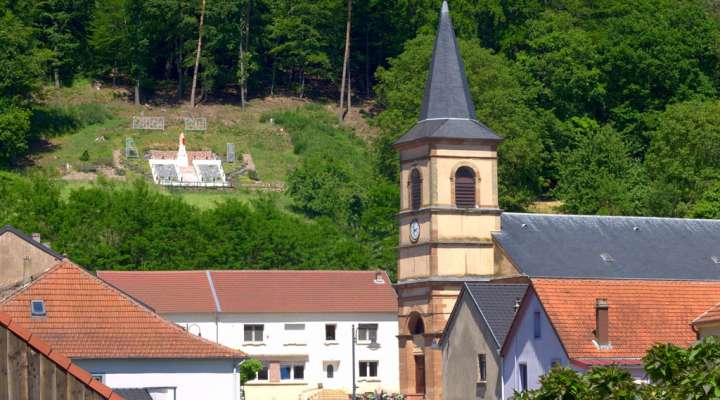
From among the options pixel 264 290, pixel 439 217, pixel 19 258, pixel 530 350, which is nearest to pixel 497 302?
pixel 530 350

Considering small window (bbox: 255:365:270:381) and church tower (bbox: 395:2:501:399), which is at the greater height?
church tower (bbox: 395:2:501:399)

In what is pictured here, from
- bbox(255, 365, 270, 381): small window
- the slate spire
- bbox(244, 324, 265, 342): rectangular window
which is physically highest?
the slate spire

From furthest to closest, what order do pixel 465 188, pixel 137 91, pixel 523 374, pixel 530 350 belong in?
1. pixel 137 91
2. pixel 465 188
3. pixel 523 374
4. pixel 530 350

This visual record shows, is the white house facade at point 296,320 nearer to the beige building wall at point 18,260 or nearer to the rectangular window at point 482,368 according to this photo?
the rectangular window at point 482,368

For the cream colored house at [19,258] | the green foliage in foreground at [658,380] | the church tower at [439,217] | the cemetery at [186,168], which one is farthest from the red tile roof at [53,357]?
the cemetery at [186,168]

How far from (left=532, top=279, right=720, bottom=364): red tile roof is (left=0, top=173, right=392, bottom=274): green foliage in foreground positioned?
34.0 meters

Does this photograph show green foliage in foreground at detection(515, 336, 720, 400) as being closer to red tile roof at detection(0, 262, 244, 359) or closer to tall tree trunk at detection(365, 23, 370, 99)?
red tile roof at detection(0, 262, 244, 359)

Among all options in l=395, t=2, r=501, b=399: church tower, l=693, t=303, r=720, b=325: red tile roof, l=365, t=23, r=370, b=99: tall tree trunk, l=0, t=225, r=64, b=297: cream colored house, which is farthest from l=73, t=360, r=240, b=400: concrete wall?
l=365, t=23, r=370, b=99: tall tree trunk

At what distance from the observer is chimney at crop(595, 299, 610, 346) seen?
59.1 metres

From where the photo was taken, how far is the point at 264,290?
87.5 m

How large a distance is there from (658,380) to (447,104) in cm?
4711

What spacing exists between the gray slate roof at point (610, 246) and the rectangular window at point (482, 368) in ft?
17.9

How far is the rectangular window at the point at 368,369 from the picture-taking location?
8862cm

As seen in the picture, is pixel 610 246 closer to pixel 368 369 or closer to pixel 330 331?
pixel 330 331
